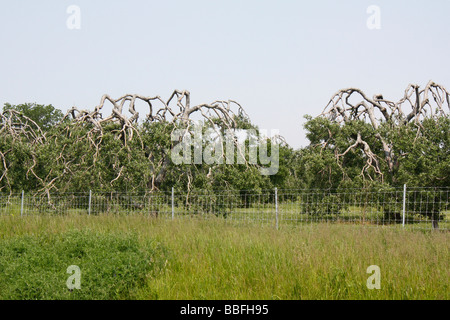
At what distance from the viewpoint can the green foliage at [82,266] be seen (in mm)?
4941

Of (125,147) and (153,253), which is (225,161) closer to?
(125,147)

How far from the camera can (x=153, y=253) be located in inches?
249

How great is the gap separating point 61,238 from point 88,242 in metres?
1.28

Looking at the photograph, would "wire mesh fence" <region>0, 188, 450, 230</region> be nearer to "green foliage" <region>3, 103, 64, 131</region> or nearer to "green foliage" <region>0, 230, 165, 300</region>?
"green foliage" <region>0, 230, 165, 300</region>

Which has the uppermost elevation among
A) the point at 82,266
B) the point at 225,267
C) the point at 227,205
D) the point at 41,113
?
the point at 41,113

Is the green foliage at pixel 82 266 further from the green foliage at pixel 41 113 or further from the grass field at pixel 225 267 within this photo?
the green foliage at pixel 41 113

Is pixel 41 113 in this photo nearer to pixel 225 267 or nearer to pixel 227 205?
pixel 227 205

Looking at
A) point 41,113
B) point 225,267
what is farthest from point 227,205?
point 41,113

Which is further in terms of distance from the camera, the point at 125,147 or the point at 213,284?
the point at 125,147

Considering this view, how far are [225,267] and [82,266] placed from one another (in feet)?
6.48

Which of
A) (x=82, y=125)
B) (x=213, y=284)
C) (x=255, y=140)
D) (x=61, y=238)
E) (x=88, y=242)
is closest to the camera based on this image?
(x=213, y=284)

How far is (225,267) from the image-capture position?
20.1 ft
